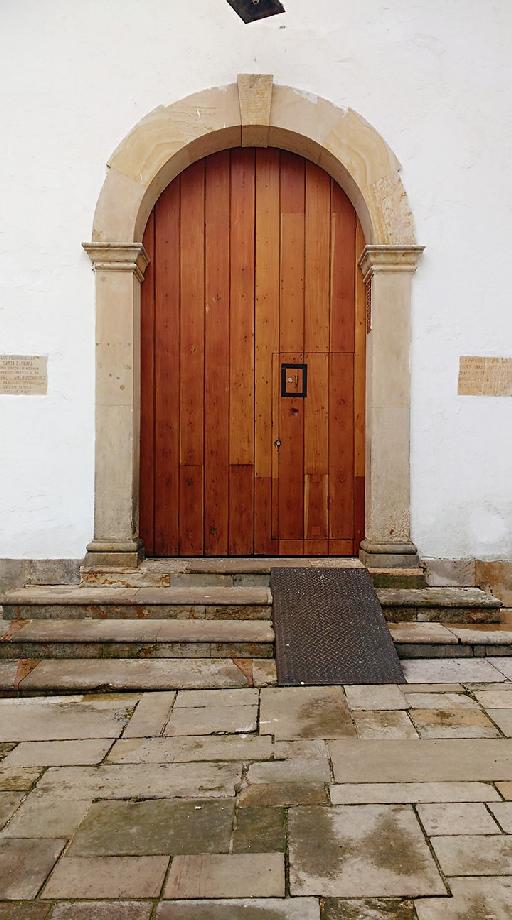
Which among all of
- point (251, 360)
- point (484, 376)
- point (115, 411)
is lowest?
point (115, 411)

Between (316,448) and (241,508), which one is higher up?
(316,448)

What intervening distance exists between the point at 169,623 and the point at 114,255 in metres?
2.31

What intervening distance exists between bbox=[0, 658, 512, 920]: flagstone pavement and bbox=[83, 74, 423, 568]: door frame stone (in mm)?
1406

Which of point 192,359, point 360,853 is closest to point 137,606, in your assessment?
point 192,359

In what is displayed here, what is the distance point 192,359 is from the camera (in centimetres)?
489

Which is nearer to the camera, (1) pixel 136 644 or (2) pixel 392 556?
(1) pixel 136 644

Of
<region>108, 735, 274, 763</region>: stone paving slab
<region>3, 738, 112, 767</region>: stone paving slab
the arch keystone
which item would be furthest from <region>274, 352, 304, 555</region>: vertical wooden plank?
<region>3, 738, 112, 767</region>: stone paving slab

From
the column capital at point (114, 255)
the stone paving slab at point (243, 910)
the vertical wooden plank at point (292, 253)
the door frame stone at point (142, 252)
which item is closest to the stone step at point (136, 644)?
the door frame stone at point (142, 252)

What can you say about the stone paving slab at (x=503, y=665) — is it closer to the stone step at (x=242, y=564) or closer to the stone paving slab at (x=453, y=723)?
the stone paving slab at (x=453, y=723)

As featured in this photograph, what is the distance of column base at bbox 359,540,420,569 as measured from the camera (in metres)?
4.54

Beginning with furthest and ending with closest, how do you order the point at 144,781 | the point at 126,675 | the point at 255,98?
the point at 255,98, the point at 126,675, the point at 144,781

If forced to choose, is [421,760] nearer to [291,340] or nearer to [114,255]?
[291,340]

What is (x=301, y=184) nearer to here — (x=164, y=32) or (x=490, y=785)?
(x=164, y=32)

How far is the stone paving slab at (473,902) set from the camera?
1.78 m
